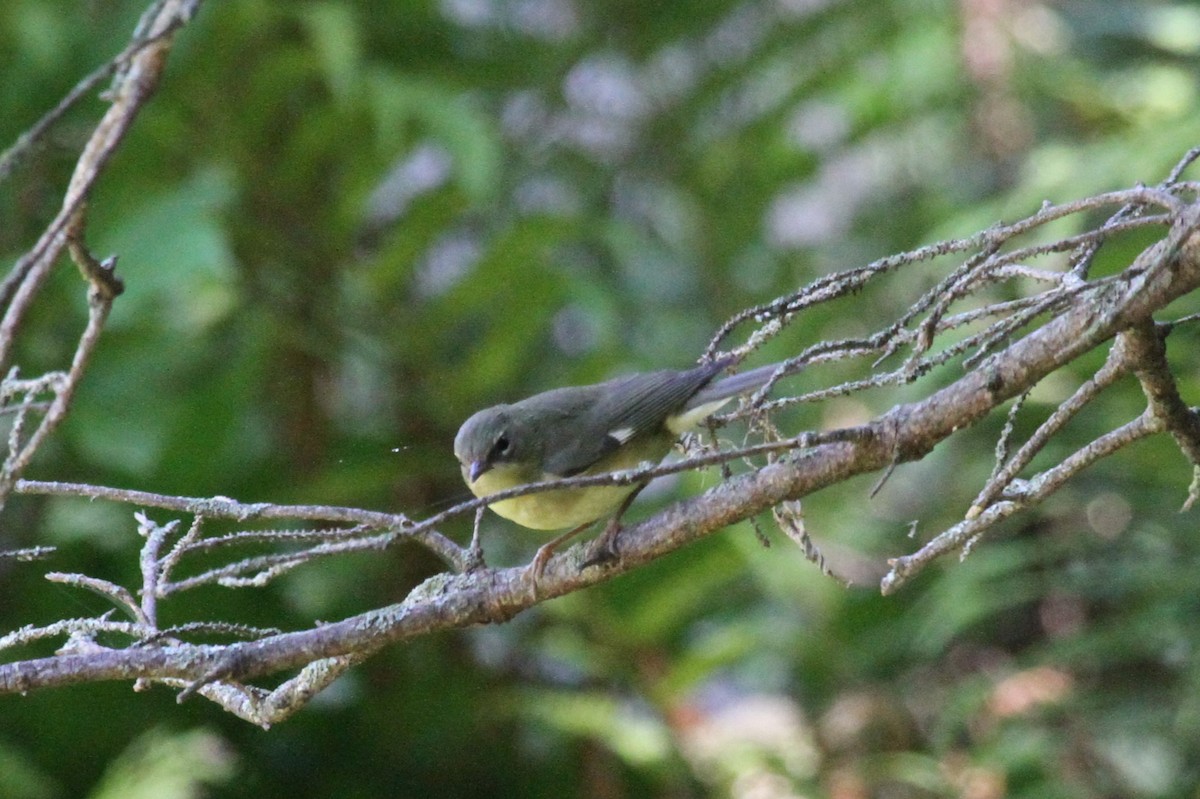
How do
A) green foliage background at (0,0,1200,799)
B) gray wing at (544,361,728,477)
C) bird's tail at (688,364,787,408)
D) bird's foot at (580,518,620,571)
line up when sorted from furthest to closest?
green foliage background at (0,0,1200,799) < gray wing at (544,361,728,477) < bird's tail at (688,364,787,408) < bird's foot at (580,518,620,571)

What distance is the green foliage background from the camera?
3850mm

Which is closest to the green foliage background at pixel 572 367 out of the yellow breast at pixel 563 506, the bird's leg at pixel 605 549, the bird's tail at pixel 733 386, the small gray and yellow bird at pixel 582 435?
the small gray and yellow bird at pixel 582 435

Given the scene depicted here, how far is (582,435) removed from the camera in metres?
2.43

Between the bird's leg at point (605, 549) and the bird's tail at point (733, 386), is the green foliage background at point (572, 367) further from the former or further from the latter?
the bird's leg at point (605, 549)

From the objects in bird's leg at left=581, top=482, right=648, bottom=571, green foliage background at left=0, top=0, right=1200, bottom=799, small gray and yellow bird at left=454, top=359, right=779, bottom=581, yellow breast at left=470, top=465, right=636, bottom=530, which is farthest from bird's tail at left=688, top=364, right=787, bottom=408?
green foliage background at left=0, top=0, right=1200, bottom=799

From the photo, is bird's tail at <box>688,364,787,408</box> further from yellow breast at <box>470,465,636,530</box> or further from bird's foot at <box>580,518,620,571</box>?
bird's foot at <box>580,518,620,571</box>

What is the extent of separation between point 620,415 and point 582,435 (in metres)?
0.11

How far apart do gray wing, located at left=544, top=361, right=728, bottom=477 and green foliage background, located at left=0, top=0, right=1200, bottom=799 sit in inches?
53.5

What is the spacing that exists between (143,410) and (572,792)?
1.78 meters

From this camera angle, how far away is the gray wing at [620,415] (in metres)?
2.21

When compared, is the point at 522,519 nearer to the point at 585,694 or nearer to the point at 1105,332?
the point at 1105,332

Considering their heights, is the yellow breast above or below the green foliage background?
below

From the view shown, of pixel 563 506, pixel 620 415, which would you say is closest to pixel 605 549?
pixel 563 506

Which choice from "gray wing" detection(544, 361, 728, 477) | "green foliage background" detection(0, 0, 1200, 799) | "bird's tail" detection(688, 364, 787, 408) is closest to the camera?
"bird's tail" detection(688, 364, 787, 408)
